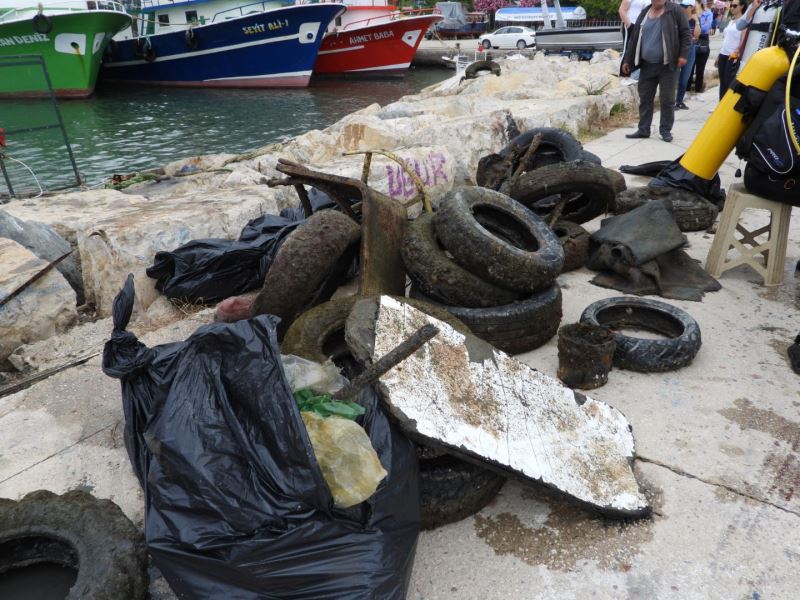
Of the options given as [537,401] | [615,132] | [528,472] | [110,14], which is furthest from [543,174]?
[110,14]

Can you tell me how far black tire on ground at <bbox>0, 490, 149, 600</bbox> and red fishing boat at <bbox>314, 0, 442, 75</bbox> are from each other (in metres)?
32.0

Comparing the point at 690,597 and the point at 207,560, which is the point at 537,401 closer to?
the point at 690,597

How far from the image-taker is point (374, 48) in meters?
31.7

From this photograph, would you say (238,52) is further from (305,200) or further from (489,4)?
(489,4)

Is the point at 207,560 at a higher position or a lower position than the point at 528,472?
higher

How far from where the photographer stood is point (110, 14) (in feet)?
78.1

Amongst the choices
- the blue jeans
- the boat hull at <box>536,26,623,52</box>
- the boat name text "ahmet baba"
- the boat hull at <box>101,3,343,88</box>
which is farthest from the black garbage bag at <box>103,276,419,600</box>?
the boat name text "ahmet baba"

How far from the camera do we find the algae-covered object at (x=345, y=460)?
1.94m

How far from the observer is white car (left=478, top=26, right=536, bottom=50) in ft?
110

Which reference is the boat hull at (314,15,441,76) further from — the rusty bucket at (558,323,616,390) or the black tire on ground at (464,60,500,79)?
the rusty bucket at (558,323,616,390)

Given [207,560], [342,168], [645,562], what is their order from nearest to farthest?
[207,560], [645,562], [342,168]

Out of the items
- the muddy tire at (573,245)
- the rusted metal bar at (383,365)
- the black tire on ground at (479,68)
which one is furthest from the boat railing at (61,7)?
the rusted metal bar at (383,365)

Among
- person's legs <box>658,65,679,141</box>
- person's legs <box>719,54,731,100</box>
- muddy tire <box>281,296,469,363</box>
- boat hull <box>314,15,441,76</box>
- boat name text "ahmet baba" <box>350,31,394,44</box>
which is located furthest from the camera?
boat name text "ahmet baba" <box>350,31,394,44</box>

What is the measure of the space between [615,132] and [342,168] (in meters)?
6.56
